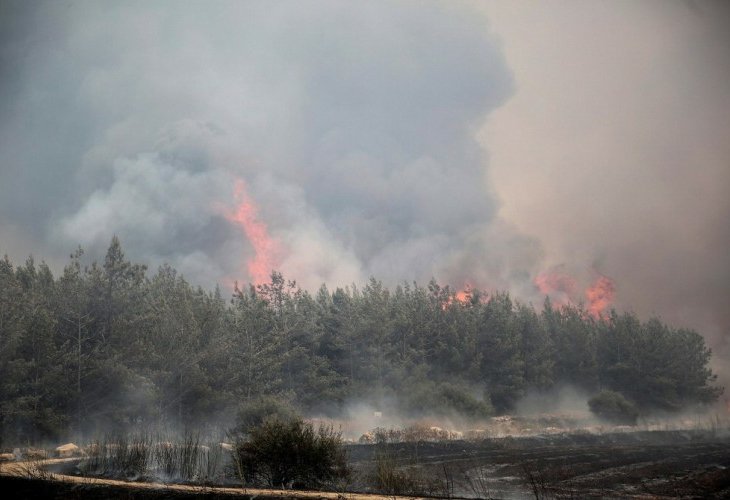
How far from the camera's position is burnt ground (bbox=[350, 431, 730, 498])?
846 inches

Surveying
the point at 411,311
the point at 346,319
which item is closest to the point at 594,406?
the point at 411,311

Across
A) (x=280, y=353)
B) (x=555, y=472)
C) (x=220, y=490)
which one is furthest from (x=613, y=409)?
(x=220, y=490)

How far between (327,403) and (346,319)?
11.4m

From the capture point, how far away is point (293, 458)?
810 inches

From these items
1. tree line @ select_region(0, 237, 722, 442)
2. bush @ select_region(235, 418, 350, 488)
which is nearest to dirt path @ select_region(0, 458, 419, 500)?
bush @ select_region(235, 418, 350, 488)

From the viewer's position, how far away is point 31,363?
37.0 meters

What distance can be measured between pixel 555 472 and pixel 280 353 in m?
Answer: 42.9

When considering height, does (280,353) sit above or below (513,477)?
above

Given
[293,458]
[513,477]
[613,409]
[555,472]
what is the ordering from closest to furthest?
[293,458] < [513,477] < [555,472] < [613,409]

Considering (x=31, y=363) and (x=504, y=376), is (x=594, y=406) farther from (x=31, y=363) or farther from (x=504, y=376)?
(x=31, y=363)

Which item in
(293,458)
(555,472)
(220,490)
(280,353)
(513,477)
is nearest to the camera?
(220,490)

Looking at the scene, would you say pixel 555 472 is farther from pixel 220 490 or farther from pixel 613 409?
pixel 613 409

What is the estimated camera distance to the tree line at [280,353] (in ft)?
133

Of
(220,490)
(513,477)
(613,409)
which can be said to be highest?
(220,490)
